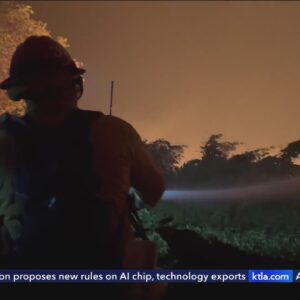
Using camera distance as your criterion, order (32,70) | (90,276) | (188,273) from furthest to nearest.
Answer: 1. (188,273)
2. (90,276)
3. (32,70)

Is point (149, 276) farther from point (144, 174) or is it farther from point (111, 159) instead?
point (111, 159)

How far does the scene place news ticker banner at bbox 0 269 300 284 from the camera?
234 cm

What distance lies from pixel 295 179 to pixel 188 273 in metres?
1.57

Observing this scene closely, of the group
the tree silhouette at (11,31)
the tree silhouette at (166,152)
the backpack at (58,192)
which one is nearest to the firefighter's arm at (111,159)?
the backpack at (58,192)

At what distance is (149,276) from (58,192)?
73 cm

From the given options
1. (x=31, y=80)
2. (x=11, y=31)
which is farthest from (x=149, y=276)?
(x=11, y=31)

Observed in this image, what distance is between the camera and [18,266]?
87.4 inches

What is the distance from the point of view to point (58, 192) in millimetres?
1998

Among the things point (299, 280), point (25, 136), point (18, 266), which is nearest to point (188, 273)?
point (299, 280)

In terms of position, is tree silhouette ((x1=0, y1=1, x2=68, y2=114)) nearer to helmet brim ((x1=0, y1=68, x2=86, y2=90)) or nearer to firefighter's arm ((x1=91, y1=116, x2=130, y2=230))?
helmet brim ((x1=0, y1=68, x2=86, y2=90))

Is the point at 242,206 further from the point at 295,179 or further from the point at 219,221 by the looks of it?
the point at 295,179

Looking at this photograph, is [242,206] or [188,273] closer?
[188,273]

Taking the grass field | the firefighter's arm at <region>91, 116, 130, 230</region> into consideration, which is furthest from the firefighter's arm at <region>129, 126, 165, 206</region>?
the grass field

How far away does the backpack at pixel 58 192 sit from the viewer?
1994mm
